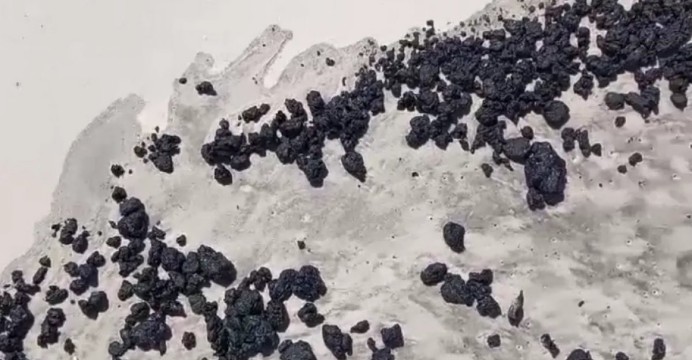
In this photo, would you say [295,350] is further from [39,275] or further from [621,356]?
[621,356]

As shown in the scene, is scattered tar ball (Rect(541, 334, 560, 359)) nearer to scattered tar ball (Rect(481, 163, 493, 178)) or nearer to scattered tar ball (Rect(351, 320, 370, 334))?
scattered tar ball (Rect(481, 163, 493, 178))

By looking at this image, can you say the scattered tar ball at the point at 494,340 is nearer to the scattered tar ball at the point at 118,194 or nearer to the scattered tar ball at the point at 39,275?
the scattered tar ball at the point at 118,194

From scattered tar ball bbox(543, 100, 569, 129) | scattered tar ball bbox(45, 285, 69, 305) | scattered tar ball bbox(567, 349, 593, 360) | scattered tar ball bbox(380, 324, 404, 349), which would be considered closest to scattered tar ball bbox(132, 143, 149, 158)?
scattered tar ball bbox(45, 285, 69, 305)

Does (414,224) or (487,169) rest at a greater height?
(487,169)

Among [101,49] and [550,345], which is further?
A: [101,49]

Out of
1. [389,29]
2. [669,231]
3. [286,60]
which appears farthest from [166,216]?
[669,231]

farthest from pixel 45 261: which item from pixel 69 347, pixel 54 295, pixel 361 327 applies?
pixel 361 327
